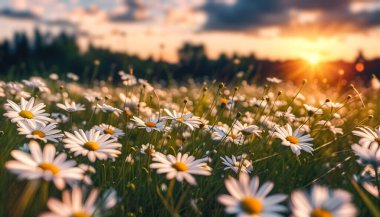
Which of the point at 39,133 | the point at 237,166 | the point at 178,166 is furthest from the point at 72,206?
the point at 237,166

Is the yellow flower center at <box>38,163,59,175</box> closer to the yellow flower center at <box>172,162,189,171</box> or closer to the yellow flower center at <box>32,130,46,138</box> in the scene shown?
the yellow flower center at <box>172,162,189,171</box>

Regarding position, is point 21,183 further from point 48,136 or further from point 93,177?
point 93,177

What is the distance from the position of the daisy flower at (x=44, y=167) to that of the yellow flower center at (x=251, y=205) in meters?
0.59

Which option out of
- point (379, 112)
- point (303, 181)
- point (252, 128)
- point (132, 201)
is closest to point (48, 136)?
point (132, 201)

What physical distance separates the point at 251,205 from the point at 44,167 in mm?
769

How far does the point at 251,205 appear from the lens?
1.25 meters

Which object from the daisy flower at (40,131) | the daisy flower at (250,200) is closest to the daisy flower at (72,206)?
the daisy flower at (250,200)

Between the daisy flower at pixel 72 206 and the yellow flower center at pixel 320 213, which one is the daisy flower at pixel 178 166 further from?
the yellow flower center at pixel 320 213

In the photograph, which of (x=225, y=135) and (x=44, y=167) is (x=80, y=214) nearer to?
(x=44, y=167)

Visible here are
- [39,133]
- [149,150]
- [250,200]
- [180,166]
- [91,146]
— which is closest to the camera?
[250,200]

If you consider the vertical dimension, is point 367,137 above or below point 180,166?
above

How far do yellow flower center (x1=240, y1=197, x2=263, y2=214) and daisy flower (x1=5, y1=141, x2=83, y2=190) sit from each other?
59 centimetres

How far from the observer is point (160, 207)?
6.69 ft

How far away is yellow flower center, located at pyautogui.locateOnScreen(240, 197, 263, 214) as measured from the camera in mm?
1232
